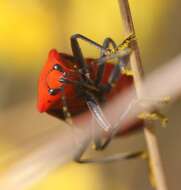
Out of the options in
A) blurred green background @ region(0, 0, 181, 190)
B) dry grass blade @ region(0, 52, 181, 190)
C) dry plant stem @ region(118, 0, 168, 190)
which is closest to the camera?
dry plant stem @ region(118, 0, 168, 190)

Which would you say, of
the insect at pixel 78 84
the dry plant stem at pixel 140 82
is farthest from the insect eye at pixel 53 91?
the dry plant stem at pixel 140 82

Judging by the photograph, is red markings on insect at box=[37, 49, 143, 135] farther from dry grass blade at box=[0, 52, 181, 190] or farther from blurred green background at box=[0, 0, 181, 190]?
blurred green background at box=[0, 0, 181, 190]

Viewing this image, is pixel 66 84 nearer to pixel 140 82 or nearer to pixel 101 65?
pixel 101 65

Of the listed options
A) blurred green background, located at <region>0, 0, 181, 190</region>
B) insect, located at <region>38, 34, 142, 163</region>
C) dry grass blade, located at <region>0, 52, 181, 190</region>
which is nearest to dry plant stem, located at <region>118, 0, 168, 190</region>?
dry grass blade, located at <region>0, 52, 181, 190</region>

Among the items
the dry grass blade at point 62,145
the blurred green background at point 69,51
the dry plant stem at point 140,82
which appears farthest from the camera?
the blurred green background at point 69,51

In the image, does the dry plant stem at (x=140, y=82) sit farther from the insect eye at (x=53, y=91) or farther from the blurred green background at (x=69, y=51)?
the blurred green background at (x=69, y=51)

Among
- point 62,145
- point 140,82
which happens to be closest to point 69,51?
point 62,145
